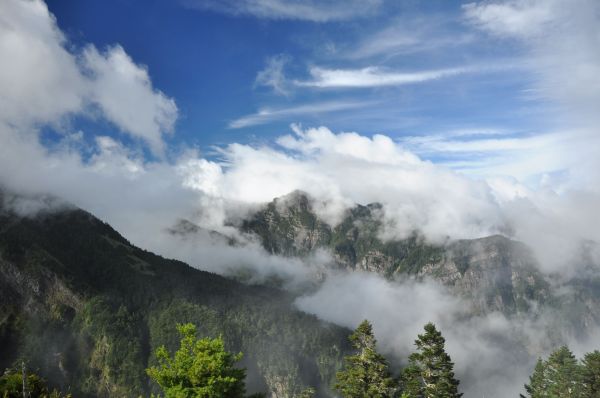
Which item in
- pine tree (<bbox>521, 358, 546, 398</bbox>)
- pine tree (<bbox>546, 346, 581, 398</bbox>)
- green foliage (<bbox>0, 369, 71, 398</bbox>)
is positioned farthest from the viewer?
pine tree (<bbox>521, 358, 546, 398</bbox>)

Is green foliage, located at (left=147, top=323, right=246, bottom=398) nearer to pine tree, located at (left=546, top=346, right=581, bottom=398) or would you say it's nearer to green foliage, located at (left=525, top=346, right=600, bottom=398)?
green foliage, located at (left=525, top=346, right=600, bottom=398)

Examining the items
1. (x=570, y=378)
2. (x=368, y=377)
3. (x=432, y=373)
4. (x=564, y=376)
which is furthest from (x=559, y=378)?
(x=368, y=377)

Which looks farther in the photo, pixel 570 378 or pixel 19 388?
pixel 570 378

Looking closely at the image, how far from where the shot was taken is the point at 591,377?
83.2m

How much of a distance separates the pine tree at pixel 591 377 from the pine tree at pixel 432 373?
4506cm

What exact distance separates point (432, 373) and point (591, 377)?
163 feet

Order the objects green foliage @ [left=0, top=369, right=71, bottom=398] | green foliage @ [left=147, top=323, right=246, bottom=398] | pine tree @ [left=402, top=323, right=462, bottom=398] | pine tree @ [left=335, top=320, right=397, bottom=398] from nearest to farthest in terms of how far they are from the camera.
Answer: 1. green foliage @ [left=147, top=323, right=246, bottom=398]
2. pine tree @ [left=335, top=320, right=397, bottom=398]
3. pine tree @ [left=402, top=323, right=462, bottom=398]
4. green foliage @ [left=0, top=369, right=71, bottom=398]

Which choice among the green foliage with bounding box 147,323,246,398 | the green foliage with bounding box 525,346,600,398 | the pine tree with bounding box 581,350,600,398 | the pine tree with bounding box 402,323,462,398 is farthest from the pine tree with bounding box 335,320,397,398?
the green foliage with bounding box 525,346,600,398

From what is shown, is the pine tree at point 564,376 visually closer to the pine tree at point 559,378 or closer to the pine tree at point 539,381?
the pine tree at point 559,378

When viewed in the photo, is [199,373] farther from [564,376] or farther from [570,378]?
[570,378]

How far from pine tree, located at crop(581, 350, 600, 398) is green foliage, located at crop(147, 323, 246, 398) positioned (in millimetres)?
75983

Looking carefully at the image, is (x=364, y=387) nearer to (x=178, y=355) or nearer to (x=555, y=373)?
(x=178, y=355)

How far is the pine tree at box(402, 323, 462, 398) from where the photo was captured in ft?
175

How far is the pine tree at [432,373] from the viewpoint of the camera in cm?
5331
